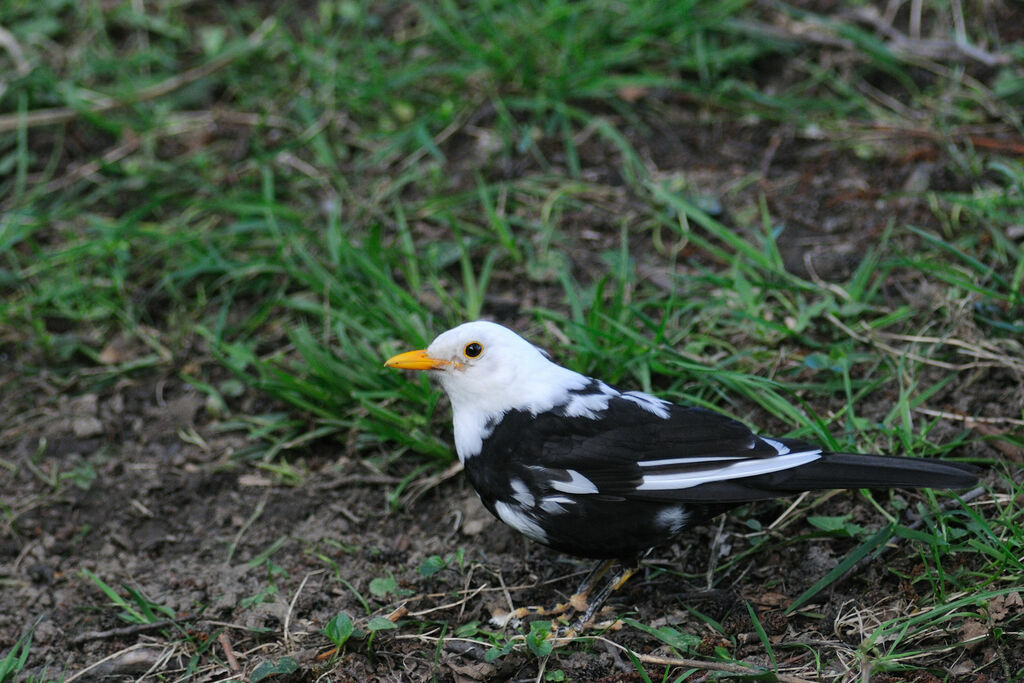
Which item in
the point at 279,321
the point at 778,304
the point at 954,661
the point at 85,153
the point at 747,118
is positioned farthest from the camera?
the point at 85,153

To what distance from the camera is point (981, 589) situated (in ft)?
9.96

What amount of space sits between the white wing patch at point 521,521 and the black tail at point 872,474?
726mm

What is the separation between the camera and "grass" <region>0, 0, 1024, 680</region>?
143 inches

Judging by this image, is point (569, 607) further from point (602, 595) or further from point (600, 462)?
point (600, 462)

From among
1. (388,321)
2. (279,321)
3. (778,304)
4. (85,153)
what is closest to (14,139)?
(85,153)

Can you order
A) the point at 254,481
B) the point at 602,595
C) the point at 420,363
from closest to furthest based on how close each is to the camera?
the point at 602,595 < the point at 420,363 < the point at 254,481

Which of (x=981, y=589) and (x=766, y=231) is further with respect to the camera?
(x=766, y=231)

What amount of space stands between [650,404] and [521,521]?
581mm

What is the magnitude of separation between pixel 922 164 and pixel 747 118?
0.95m

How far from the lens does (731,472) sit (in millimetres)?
3113

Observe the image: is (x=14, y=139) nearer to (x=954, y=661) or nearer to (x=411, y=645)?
(x=411, y=645)

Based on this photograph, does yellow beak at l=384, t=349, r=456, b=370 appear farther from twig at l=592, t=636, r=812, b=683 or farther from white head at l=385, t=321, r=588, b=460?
twig at l=592, t=636, r=812, b=683

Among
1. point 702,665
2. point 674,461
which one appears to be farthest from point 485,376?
point 702,665

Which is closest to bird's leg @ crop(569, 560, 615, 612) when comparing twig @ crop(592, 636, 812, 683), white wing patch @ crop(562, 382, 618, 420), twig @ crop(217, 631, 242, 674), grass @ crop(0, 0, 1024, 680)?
grass @ crop(0, 0, 1024, 680)
